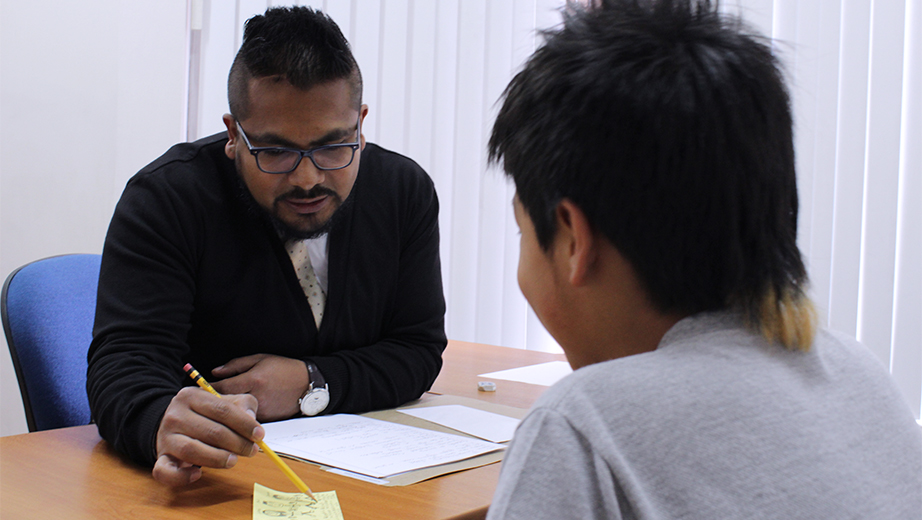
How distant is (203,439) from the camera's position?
954 millimetres

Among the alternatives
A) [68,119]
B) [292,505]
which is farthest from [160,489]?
[68,119]

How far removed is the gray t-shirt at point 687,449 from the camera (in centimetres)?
51

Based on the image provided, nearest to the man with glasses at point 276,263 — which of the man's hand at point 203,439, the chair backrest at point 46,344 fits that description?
the man's hand at point 203,439

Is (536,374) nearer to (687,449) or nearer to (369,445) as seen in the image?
(369,445)

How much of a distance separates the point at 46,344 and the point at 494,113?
1048 mm

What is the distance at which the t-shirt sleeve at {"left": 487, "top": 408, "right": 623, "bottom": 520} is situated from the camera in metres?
0.51

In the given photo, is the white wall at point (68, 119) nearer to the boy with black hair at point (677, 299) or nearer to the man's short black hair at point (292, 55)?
the man's short black hair at point (292, 55)

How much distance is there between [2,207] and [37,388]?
5.41 ft

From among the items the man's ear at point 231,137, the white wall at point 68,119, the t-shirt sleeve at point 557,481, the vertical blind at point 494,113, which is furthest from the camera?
the white wall at point 68,119

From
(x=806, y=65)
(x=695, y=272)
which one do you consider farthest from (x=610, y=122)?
(x=806, y=65)

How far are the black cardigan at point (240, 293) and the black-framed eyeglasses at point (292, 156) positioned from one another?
11 cm

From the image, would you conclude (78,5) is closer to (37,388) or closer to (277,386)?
(37,388)

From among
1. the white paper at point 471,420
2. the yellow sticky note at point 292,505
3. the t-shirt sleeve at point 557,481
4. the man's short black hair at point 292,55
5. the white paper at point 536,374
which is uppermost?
the man's short black hair at point 292,55

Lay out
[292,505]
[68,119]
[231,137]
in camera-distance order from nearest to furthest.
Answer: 1. [292,505]
2. [231,137]
3. [68,119]
